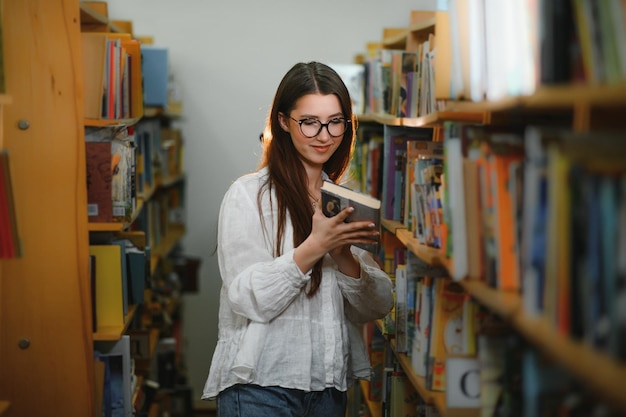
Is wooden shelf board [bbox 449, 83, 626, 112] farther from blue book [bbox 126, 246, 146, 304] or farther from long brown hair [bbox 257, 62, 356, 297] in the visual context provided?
blue book [bbox 126, 246, 146, 304]

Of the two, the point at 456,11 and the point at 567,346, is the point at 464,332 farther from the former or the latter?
the point at 567,346

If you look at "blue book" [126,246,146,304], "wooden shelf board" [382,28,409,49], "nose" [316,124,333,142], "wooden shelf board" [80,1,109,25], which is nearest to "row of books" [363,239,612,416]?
"nose" [316,124,333,142]

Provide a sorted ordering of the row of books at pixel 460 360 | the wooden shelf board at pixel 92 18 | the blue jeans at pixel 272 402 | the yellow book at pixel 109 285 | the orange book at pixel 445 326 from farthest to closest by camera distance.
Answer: the wooden shelf board at pixel 92 18 < the yellow book at pixel 109 285 < the blue jeans at pixel 272 402 < the orange book at pixel 445 326 < the row of books at pixel 460 360

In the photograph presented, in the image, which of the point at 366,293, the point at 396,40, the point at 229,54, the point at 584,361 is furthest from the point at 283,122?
the point at 229,54

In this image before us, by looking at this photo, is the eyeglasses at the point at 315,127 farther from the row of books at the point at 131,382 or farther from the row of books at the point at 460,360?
the row of books at the point at 131,382

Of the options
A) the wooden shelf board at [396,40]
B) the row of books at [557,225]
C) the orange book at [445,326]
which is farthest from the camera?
the wooden shelf board at [396,40]

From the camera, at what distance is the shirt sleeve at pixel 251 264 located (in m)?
2.10

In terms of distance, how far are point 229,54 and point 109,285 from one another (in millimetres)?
2937

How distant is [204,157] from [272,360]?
3426mm

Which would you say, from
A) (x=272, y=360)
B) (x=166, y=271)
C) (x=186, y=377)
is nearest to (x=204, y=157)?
(x=166, y=271)

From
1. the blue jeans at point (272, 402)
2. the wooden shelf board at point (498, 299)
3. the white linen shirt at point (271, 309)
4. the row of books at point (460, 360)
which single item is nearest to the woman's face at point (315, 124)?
the white linen shirt at point (271, 309)

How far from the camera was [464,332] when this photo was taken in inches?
79.5

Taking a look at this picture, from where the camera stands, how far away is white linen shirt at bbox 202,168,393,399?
2125 millimetres

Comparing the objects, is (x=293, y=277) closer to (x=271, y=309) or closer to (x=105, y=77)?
(x=271, y=309)
